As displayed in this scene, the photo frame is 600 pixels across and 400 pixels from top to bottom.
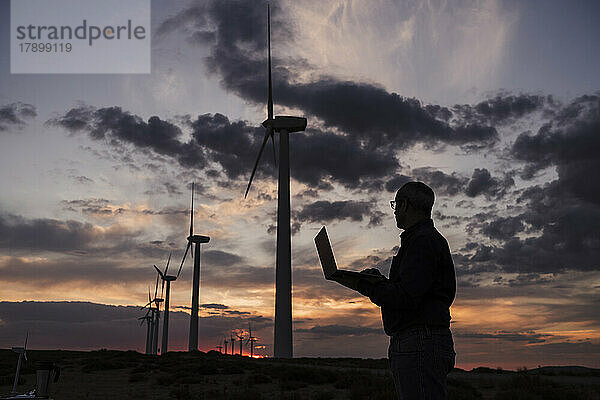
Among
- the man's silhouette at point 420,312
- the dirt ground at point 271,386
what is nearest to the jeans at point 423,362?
the man's silhouette at point 420,312

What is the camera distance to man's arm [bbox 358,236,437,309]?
4801 millimetres

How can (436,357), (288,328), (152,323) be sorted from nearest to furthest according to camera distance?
1. (436,357)
2. (288,328)
3. (152,323)

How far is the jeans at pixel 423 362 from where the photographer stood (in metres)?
4.73

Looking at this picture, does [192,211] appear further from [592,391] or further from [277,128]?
[592,391]

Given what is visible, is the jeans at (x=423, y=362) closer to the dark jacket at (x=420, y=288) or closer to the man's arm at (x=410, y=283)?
the dark jacket at (x=420, y=288)

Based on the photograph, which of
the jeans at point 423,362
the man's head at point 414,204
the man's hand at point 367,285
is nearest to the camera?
the jeans at point 423,362

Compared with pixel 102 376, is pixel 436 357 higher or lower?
higher

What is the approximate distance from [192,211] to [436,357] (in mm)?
89868

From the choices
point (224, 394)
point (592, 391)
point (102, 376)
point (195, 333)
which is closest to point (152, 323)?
point (195, 333)

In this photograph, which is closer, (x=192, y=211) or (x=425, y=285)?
(x=425, y=285)

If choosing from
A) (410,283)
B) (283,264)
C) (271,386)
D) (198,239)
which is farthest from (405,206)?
(198,239)

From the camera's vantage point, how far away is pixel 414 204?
5355 millimetres

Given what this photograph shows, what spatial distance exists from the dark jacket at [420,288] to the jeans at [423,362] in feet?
0.32

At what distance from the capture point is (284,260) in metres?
52.2
